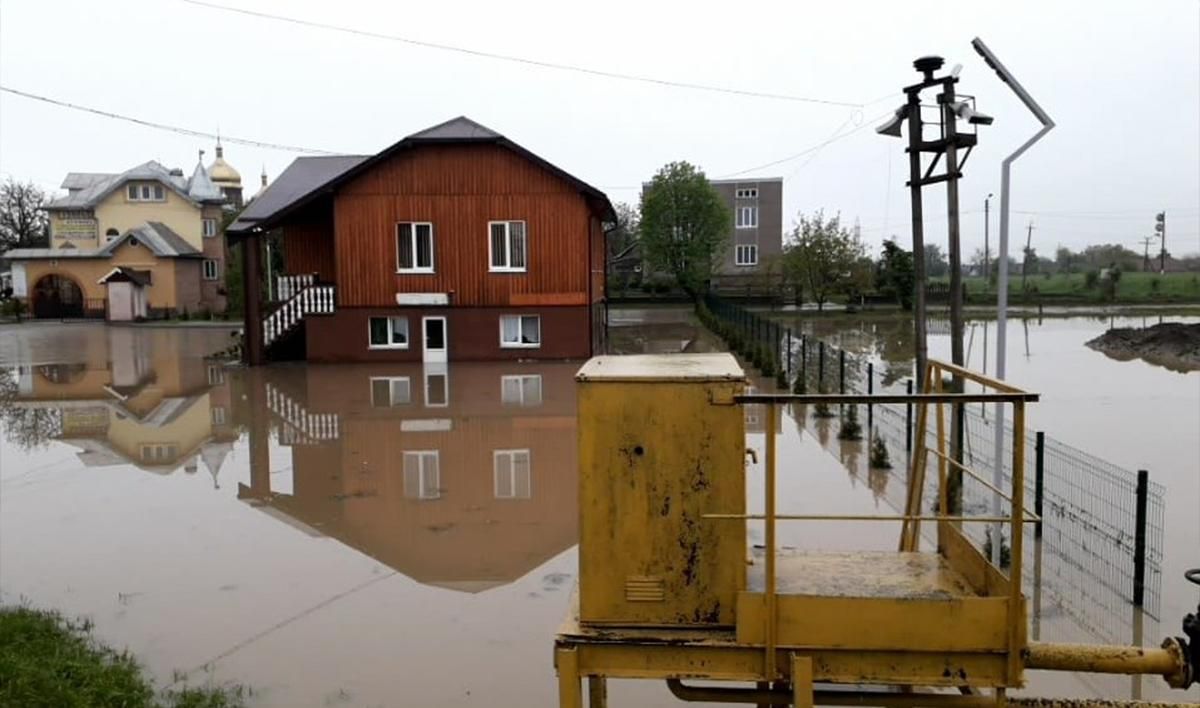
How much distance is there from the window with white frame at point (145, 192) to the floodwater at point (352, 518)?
38.3m

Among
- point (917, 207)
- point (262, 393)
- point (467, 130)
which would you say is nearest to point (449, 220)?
point (467, 130)

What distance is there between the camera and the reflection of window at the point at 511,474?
39.1 feet

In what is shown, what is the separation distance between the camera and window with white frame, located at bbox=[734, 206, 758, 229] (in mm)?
73438

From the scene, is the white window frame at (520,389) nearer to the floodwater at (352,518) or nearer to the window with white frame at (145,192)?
the floodwater at (352,518)

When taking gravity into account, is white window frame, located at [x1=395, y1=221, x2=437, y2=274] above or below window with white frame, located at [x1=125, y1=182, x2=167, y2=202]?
below

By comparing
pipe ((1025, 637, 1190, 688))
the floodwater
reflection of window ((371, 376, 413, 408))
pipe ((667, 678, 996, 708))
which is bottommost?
the floodwater

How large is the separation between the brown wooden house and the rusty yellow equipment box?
2298cm

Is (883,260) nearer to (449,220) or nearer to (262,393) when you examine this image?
(449,220)

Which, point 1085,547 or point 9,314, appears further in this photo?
point 9,314

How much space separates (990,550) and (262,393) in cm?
1710

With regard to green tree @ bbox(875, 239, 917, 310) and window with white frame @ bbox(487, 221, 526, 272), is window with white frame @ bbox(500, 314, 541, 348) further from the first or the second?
green tree @ bbox(875, 239, 917, 310)

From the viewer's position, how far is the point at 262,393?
852 inches

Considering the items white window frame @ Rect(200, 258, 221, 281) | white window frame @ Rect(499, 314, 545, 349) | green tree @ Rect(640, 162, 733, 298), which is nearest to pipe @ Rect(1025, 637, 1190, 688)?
white window frame @ Rect(499, 314, 545, 349)

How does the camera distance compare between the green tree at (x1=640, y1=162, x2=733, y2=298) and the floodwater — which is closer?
the floodwater
